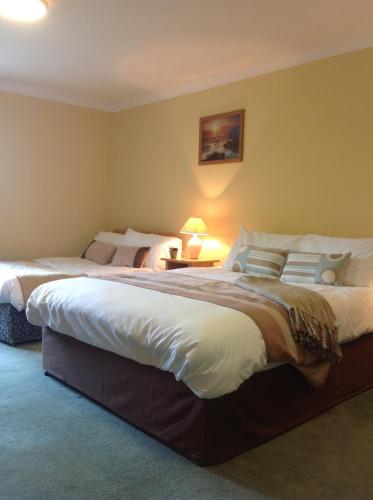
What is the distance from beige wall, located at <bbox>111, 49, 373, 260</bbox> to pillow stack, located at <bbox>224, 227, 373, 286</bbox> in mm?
297

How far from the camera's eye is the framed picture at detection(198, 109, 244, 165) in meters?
4.66

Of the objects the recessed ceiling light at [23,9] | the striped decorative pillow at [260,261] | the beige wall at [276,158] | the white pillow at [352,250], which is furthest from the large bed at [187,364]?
the recessed ceiling light at [23,9]

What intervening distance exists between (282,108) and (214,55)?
767 millimetres

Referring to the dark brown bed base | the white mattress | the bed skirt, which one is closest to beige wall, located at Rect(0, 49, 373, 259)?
the white mattress

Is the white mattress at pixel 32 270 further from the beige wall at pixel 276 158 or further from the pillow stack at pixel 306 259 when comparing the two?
the pillow stack at pixel 306 259

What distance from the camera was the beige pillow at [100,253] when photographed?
17.1ft

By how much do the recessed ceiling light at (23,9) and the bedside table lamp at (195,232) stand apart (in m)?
2.26

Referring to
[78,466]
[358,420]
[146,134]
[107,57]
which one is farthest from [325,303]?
[146,134]

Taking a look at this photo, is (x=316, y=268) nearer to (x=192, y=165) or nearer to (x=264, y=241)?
(x=264, y=241)

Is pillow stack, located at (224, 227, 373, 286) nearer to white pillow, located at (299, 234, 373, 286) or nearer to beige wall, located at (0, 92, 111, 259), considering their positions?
white pillow, located at (299, 234, 373, 286)

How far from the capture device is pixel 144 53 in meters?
4.16

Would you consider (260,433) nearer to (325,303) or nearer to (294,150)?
(325,303)

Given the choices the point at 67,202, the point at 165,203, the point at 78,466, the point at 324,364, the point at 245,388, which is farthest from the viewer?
the point at 67,202

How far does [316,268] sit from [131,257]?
85.6 inches
